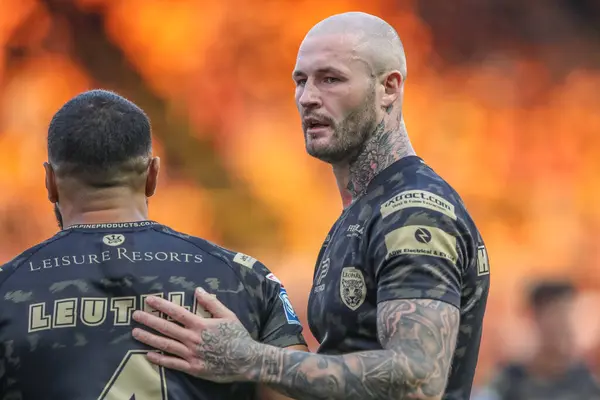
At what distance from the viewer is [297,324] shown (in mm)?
3451

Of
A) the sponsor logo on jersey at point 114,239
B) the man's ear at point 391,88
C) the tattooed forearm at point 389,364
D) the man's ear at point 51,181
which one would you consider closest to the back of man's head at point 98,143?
the man's ear at point 51,181

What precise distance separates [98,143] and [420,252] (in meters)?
1.09

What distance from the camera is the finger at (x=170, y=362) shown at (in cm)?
321

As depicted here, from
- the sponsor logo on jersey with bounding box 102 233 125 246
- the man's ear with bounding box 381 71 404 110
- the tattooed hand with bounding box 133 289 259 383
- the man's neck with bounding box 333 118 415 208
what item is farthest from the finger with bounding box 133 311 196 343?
the man's ear with bounding box 381 71 404 110

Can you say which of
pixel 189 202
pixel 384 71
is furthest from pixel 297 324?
pixel 189 202

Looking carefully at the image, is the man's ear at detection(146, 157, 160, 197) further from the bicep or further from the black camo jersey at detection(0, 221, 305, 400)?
the bicep

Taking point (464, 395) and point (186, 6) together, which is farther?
point (186, 6)

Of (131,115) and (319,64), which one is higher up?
(319,64)

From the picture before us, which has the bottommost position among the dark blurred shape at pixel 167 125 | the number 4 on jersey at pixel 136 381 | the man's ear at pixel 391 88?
the number 4 on jersey at pixel 136 381

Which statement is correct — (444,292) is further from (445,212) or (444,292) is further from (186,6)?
(186,6)

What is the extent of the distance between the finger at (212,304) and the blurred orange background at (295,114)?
9.71 m

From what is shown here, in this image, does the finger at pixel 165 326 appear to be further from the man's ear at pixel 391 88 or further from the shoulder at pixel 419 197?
the man's ear at pixel 391 88

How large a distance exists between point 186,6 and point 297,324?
450 inches

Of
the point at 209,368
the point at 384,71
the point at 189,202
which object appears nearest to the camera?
the point at 209,368
